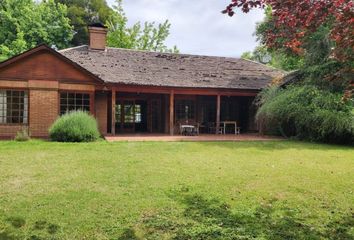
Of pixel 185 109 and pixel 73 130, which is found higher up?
pixel 185 109

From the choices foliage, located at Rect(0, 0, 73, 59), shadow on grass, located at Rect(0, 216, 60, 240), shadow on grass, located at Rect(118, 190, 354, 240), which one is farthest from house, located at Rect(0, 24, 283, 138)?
foliage, located at Rect(0, 0, 73, 59)

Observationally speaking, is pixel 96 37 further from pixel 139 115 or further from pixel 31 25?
pixel 31 25

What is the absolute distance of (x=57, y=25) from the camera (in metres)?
32.9

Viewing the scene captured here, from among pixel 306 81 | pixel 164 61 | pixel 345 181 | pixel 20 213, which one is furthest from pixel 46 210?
pixel 164 61

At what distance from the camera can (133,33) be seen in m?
36.8

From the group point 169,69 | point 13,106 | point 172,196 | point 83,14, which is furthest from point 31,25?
point 172,196

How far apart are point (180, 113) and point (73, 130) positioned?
27.5 ft

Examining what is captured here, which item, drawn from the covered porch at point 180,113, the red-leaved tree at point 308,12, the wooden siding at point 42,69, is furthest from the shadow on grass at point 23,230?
the covered porch at point 180,113

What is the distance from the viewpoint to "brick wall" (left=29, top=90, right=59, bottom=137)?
1530 cm

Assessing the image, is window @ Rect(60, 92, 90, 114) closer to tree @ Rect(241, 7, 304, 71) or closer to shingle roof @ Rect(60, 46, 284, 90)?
shingle roof @ Rect(60, 46, 284, 90)

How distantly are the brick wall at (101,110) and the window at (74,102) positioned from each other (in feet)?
4.13

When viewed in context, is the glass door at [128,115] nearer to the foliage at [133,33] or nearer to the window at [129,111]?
the window at [129,111]

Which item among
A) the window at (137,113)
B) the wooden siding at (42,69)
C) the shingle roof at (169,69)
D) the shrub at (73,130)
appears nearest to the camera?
the shrub at (73,130)

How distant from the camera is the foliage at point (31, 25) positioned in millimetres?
30109
